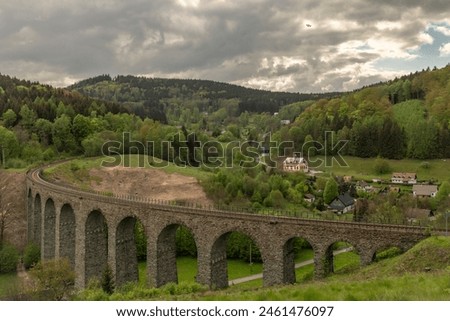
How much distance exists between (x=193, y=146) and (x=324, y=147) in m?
48.1

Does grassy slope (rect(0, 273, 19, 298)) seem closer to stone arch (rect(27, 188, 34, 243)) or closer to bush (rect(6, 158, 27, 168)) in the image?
stone arch (rect(27, 188, 34, 243))

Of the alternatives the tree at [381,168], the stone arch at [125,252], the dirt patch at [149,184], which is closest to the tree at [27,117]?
the dirt patch at [149,184]

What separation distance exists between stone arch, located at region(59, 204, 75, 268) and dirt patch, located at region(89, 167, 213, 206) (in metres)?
31.2

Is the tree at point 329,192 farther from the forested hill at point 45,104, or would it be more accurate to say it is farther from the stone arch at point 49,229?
the forested hill at point 45,104

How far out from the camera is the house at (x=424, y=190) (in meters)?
99.7

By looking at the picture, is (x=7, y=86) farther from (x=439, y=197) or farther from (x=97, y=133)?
(x=439, y=197)

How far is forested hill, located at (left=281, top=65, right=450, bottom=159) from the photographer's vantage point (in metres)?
134

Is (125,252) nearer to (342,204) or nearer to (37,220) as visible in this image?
(37,220)

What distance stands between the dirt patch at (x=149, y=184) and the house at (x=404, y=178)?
188 feet

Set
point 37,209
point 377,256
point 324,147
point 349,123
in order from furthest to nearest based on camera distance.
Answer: point 349,123, point 324,147, point 37,209, point 377,256

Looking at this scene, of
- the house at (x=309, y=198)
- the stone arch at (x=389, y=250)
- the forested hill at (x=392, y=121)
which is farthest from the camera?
the forested hill at (x=392, y=121)

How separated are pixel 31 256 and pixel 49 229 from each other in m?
4.83

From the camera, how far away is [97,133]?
4692 inches
